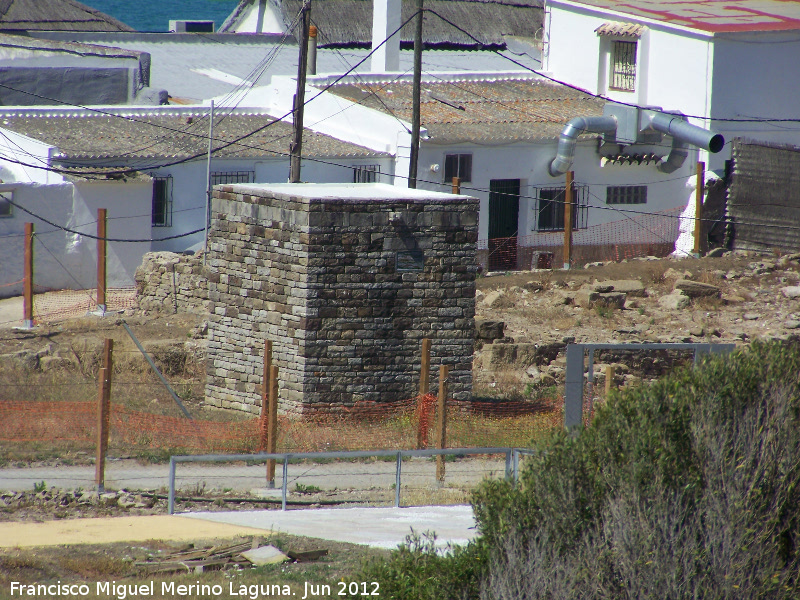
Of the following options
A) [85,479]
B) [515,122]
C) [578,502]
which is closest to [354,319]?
[85,479]

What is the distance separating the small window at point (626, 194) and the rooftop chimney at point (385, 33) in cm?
756

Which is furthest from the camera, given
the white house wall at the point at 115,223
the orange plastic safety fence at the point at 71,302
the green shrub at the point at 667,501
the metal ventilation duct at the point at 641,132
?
the metal ventilation duct at the point at 641,132

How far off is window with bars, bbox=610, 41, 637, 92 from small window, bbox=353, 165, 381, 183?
8.18 m

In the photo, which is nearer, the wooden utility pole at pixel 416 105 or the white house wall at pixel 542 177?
the wooden utility pole at pixel 416 105

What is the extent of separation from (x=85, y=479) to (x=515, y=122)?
19.6 metres

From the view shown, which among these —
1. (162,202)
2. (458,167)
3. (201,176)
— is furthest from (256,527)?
(458,167)

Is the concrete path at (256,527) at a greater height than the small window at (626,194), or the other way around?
the small window at (626,194)

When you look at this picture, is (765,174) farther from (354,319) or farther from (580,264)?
(354,319)

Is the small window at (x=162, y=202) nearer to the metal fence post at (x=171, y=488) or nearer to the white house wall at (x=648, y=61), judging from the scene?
the white house wall at (x=648, y=61)

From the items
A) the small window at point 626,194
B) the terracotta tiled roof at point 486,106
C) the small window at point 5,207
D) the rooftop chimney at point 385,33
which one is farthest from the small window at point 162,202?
the small window at point 626,194

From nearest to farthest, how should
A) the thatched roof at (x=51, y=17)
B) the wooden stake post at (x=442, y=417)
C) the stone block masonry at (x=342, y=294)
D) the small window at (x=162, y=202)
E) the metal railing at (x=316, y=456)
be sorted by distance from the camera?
the metal railing at (x=316, y=456), the wooden stake post at (x=442, y=417), the stone block masonry at (x=342, y=294), the small window at (x=162, y=202), the thatched roof at (x=51, y=17)

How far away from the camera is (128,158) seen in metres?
26.2

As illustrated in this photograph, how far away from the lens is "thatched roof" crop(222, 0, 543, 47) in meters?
43.6

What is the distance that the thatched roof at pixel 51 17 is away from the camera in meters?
46.0
